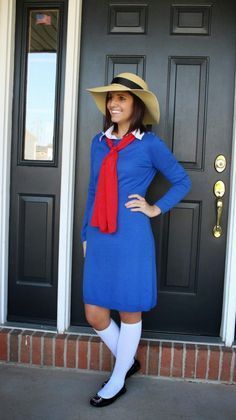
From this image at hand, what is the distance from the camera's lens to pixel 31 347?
8.51 ft

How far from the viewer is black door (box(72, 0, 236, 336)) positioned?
8.33ft

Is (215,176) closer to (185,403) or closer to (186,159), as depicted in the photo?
(186,159)

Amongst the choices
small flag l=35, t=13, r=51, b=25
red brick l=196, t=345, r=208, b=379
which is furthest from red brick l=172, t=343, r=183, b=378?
small flag l=35, t=13, r=51, b=25

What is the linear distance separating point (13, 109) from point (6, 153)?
0.30 meters

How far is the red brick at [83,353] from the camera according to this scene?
8.36 feet

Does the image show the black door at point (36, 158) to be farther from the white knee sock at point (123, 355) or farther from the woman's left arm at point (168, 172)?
the woman's left arm at point (168, 172)

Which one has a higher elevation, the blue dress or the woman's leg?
the blue dress

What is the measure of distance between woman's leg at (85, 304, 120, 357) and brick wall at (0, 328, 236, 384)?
29 cm

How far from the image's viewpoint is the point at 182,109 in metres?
2.58

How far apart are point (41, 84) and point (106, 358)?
1.82 metres

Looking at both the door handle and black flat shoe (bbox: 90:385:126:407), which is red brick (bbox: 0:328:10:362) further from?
the door handle

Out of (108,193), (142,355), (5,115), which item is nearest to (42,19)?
(5,115)

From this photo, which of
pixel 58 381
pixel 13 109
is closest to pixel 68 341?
pixel 58 381

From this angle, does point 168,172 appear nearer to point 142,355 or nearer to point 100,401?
point 142,355
